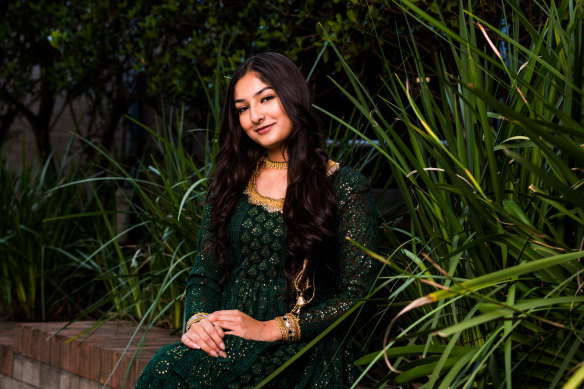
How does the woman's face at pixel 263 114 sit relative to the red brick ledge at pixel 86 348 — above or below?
above

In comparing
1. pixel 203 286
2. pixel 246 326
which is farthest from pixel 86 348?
pixel 246 326

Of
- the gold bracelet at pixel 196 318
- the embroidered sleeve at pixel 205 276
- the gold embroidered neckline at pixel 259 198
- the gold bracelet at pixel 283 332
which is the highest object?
the gold embroidered neckline at pixel 259 198

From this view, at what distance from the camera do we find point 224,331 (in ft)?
6.92

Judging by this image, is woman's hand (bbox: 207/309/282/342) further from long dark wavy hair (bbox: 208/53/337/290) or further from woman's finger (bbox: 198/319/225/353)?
long dark wavy hair (bbox: 208/53/337/290)

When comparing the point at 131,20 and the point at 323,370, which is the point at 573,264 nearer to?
the point at 323,370

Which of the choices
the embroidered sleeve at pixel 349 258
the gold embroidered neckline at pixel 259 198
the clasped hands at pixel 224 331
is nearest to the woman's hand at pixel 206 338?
the clasped hands at pixel 224 331

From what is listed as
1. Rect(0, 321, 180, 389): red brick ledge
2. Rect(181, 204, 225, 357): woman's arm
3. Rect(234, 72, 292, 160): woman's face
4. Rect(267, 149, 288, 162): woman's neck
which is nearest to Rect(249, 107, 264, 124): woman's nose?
Rect(234, 72, 292, 160): woman's face

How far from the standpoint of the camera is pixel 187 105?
5094 millimetres

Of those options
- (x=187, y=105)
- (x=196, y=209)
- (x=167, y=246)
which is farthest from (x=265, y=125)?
(x=187, y=105)

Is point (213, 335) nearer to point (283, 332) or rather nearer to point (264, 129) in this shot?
point (283, 332)

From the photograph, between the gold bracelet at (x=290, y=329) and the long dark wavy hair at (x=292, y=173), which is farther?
the long dark wavy hair at (x=292, y=173)

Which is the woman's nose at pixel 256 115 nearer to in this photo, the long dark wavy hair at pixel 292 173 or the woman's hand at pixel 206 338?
the long dark wavy hair at pixel 292 173

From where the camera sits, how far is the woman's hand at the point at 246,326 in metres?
2.06

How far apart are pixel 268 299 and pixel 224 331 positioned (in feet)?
0.70
